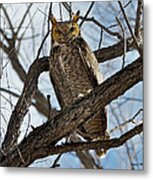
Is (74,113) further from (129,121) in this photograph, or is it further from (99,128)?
(129,121)

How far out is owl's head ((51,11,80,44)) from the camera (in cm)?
228

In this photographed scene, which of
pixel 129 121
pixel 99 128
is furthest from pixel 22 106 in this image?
pixel 129 121

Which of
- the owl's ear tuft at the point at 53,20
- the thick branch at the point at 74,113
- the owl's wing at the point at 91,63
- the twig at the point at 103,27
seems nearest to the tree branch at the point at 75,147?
the thick branch at the point at 74,113

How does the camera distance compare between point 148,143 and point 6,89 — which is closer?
point 148,143

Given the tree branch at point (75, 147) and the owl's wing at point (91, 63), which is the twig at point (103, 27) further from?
the tree branch at point (75, 147)

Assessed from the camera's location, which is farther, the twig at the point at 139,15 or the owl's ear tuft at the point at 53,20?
the owl's ear tuft at the point at 53,20

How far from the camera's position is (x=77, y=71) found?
229 cm

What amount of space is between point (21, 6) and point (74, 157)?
2.34ft

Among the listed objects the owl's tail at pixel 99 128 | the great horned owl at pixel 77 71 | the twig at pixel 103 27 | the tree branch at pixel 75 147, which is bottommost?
the tree branch at pixel 75 147

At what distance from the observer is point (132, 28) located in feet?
7.43

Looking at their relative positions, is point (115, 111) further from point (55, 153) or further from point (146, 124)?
point (55, 153)

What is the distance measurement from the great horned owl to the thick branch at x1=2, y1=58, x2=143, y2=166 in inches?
1.2

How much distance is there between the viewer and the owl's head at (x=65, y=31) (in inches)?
89.9

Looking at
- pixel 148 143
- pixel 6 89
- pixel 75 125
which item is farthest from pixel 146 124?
pixel 6 89
